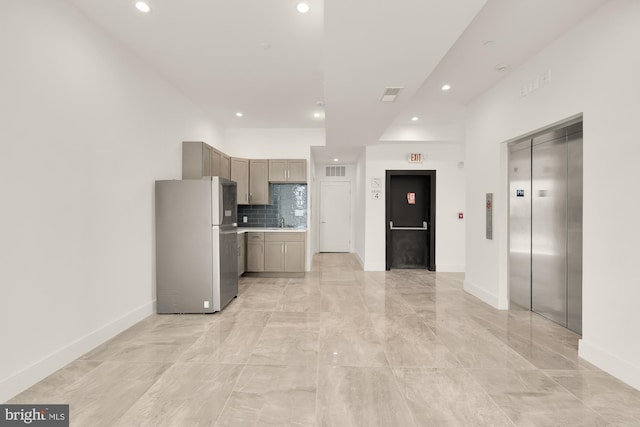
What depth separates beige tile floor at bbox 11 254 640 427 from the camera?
182 centimetres

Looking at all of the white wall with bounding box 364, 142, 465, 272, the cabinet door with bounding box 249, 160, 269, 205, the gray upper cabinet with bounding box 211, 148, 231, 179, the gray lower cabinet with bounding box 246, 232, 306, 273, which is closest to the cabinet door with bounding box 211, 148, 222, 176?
the gray upper cabinet with bounding box 211, 148, 231, 179

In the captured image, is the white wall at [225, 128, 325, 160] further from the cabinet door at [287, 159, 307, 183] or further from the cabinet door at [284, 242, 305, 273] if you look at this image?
the cabinet door at [284, 242, 305, 273]

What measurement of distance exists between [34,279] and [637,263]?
4351 mm

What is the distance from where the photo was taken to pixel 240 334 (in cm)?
306

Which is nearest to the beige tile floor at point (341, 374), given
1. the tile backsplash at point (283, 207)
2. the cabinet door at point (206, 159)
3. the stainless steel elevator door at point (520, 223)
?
the stainless steel elevator door at point (520, 223)

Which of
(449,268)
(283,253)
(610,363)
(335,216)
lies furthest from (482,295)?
(335,216)

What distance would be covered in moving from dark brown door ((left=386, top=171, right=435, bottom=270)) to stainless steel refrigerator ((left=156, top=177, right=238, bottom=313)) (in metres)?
4.09

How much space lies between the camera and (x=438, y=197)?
6.42 metres

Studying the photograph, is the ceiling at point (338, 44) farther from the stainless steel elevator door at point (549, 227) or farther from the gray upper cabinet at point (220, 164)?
the stainless steel elevator door at point (549, 227)

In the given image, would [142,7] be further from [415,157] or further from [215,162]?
[415,157]

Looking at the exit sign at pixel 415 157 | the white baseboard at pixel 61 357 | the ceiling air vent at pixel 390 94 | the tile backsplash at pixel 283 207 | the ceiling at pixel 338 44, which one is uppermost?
the ceiling at pixel 338 44

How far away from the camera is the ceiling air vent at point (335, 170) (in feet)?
29.9

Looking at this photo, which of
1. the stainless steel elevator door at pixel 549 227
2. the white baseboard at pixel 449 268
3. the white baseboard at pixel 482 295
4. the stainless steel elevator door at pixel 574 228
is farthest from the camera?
the white baseboard at pixel 449 268

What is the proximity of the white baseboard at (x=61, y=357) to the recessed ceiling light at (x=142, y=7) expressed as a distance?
9.38 ft
